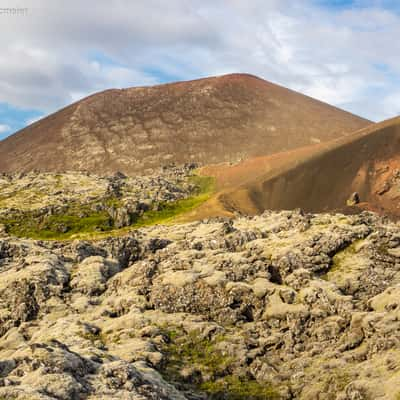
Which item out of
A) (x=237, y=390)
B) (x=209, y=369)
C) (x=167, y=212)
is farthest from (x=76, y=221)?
(x=237, y=390)

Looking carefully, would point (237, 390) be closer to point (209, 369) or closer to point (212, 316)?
point (209, 369)

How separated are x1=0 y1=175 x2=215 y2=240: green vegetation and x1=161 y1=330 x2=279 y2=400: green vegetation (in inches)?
3848

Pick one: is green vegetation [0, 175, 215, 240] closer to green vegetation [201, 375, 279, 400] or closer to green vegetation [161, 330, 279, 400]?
green vegetation [161, 330, 279, 400]

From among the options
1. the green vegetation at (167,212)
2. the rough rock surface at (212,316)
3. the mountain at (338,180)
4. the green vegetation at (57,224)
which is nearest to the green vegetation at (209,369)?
the rough rock surface at (212,316)

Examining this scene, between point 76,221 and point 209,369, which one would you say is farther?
point 76,221

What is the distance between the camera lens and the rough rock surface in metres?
42.8

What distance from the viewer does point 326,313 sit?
57.8 m

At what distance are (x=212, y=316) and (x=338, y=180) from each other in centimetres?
10921

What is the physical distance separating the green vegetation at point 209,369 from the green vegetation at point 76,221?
97.7 m

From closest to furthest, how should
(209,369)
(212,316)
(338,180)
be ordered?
1. (209,369)
2. (212,316)
3. (338,180)

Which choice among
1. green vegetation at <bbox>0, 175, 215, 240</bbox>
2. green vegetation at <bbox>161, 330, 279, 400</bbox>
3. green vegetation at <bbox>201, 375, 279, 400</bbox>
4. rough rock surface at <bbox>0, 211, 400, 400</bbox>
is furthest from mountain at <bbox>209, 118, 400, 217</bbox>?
green vegetation at <bbox>201, 375, 279, 400</bbox>

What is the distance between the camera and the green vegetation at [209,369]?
48.9m

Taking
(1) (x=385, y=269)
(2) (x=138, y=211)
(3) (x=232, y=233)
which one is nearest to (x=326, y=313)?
(1) (x=385, y=269)

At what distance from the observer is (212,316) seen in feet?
201
